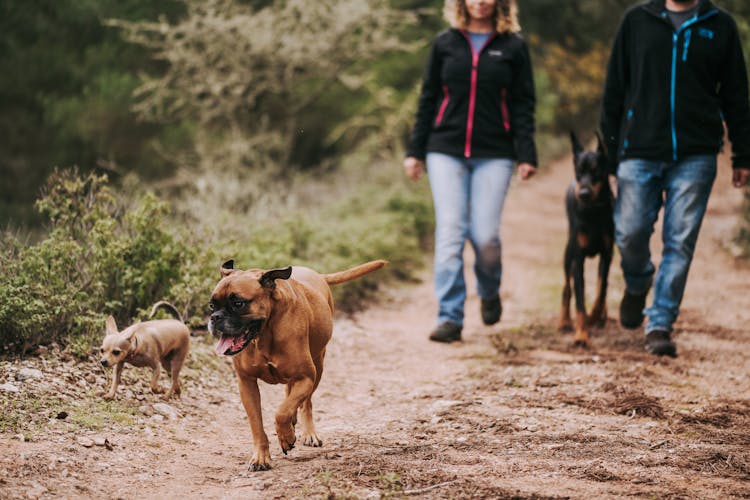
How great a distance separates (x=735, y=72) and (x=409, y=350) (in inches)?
122

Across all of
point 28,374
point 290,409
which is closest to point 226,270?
point 290,409

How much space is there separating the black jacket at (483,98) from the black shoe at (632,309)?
1.30 m

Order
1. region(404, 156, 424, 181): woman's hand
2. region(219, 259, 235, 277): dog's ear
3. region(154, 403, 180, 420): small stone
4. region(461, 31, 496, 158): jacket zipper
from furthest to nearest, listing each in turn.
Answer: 1. region(404, 156, 424, 181): woman's hand
2. region(461, 31, 496, 158): jacket zipper
3. region(154, 403, 180, 420): small stone
4. region(219, 259, 235, 277): dog's ear

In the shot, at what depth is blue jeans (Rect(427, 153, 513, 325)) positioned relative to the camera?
6484 mm

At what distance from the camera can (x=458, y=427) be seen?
423 centimetres

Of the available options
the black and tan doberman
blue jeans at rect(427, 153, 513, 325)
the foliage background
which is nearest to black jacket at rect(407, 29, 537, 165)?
blue jeans at rect(427, 153, 513, 325)

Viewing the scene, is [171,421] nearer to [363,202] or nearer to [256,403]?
[256,403]

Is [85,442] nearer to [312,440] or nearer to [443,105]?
[312,440]

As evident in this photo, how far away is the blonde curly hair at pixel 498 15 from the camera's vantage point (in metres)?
6.50

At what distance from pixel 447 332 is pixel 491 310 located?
0.52m

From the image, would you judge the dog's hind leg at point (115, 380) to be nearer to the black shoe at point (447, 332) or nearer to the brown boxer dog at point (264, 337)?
the brown boxer dog at point (264, 337)

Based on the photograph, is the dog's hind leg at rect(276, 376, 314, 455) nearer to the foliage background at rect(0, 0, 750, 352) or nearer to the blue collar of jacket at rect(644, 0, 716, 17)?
the blue collar of jacket at rect(644, 0, 716, 17)

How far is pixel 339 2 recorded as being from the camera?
477 inches

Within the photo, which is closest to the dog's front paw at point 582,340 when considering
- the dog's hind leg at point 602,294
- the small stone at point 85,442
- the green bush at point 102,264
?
the dog's hind leg at point 602,294
